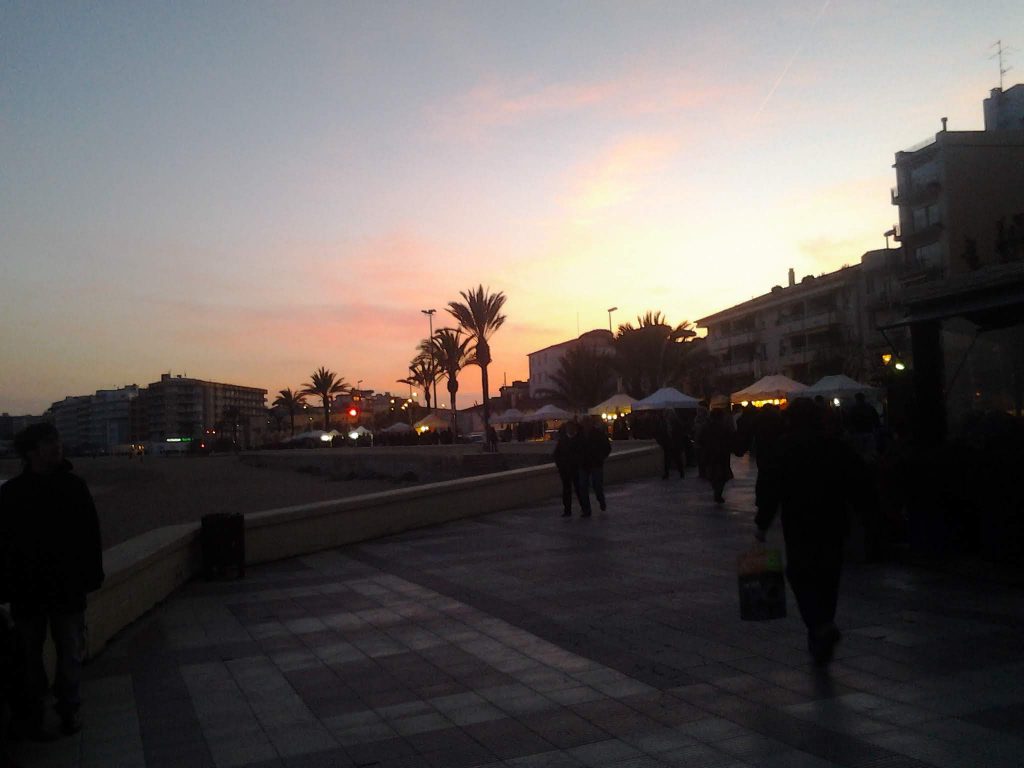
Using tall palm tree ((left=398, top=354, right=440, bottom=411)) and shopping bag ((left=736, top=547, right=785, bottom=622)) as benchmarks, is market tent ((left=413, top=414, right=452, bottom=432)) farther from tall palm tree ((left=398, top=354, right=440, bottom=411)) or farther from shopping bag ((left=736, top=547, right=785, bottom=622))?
shopping bag ((left=736, top=547, right=785, bottom=622))

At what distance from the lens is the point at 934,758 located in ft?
13.6

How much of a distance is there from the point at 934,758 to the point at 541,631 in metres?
3.46

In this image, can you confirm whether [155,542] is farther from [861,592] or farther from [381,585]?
[861,592]

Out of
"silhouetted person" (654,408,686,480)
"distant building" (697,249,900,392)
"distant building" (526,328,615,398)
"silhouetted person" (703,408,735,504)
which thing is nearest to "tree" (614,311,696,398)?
"distant building" (697,249,900,392)

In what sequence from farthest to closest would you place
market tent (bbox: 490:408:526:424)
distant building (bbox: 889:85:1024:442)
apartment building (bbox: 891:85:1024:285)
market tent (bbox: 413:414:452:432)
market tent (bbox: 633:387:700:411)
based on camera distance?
market tent (bbox: 413:414:452:432) < market tent (bbox: 490:408:526:424) < apartment building (bbox: 891:85:1024:285) < distant building (bbox: 889:85:1024:442) < market tent (bbox: 633:387:700:411)

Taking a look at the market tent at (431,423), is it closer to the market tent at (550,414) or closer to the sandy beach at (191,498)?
the sandy beach at (191,498)

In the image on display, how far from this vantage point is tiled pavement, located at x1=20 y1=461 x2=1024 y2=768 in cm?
457

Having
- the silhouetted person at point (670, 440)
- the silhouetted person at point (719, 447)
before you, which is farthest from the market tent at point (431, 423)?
the silhouetted person at point (719, 447)

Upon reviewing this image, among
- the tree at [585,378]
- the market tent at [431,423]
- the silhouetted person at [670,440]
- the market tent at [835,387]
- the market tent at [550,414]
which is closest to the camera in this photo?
the silhouetted person at [670,440]

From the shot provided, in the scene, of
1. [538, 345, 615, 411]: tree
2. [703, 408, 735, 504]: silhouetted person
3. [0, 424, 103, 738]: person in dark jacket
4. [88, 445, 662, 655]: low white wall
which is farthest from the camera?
[538, 345, 615, 411]: tree

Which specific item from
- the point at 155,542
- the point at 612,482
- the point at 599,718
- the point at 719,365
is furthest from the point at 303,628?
the point at 719,365

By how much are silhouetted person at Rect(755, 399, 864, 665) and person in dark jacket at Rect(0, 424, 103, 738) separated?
4219 millimetres

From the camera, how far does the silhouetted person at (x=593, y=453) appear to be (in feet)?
48.7

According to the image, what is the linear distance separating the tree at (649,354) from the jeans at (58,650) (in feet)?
147
